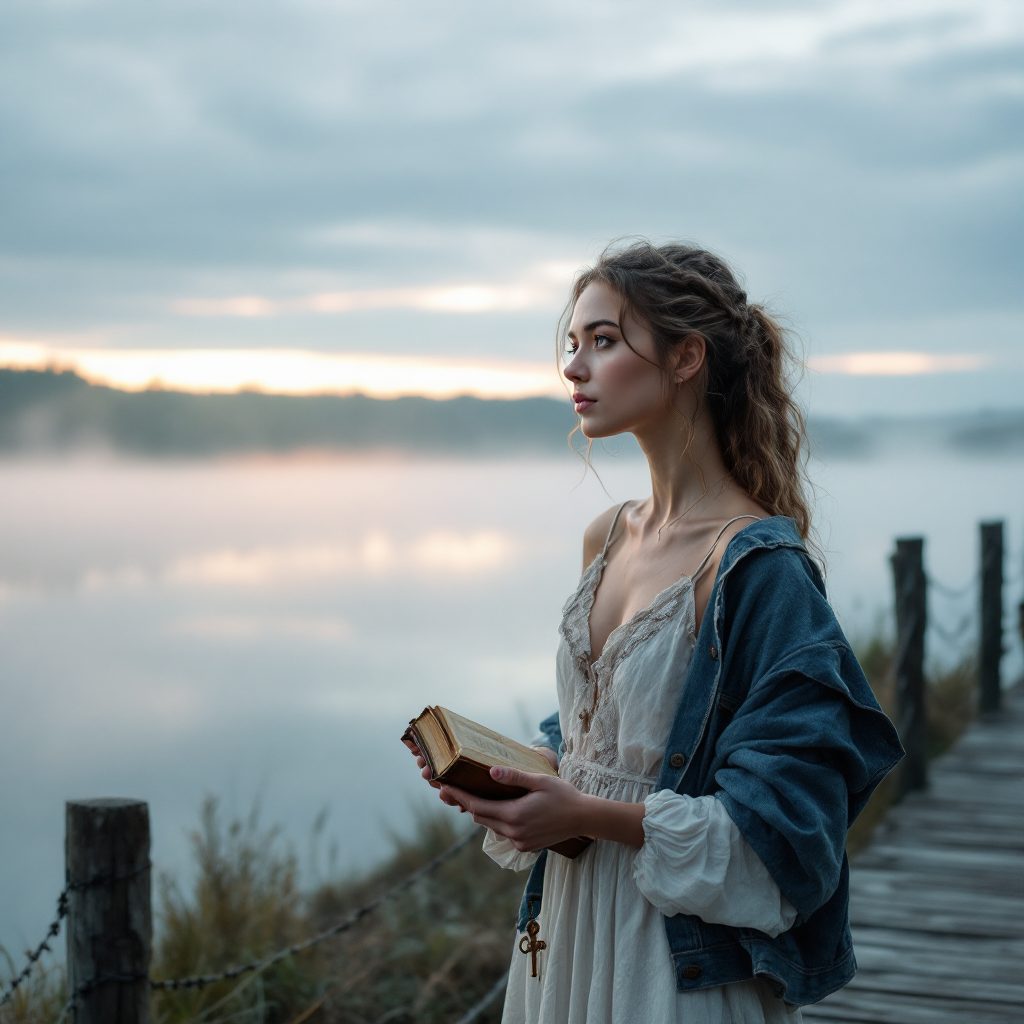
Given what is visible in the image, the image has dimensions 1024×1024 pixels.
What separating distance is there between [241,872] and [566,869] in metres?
2.89

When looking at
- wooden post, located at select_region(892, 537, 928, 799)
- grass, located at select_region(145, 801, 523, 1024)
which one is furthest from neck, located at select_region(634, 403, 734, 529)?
wooden post, located at select_region(892, 537, 928, 799)

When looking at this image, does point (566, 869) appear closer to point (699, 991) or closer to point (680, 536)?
point (699, 991)

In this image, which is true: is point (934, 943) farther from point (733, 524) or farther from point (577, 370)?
point (577, 370)

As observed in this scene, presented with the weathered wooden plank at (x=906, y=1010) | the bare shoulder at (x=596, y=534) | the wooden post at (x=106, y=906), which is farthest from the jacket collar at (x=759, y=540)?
the weathered wooden plank at (x=906, y=1010)

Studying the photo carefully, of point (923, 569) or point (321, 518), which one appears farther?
point (321, 518)

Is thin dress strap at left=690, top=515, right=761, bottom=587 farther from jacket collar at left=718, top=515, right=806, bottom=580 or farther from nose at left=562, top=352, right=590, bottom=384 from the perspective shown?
nose at left=562, top=352, right=590, bottom=384

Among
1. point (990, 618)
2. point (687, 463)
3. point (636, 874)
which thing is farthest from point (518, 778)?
point (990, 618)

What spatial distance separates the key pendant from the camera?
5.26 ft

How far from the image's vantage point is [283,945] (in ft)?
13.4

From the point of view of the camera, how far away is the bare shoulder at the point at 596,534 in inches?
77.4

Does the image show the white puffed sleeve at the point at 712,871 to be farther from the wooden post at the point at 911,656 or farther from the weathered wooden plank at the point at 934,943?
the wooden post at the point at 911,656

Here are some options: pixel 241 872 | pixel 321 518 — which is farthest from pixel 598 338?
pixel 321 518

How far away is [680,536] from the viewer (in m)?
1.67

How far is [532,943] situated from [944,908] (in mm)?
2974
